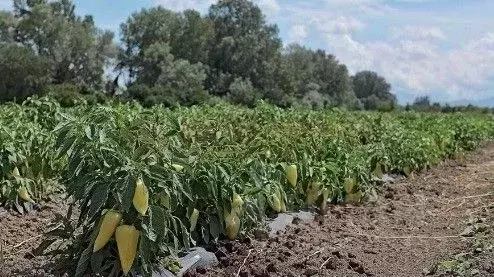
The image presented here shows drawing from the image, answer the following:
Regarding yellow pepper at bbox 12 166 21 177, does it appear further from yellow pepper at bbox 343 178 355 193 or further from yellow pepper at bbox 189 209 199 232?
yellow pepper at bbox 343 178 355 193

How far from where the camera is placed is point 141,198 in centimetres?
295

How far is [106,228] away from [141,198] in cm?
20

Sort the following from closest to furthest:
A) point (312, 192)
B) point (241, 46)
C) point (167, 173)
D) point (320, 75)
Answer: point (167, 173), point (312, 192), point (241, 46), point (320, 75)

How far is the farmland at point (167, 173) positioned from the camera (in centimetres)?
310

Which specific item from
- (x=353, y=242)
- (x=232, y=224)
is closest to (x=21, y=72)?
(x=353, y=242)

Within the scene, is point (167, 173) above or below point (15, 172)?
above

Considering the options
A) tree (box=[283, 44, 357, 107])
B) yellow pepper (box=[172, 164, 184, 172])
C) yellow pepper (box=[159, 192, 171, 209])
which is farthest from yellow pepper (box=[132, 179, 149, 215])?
tree (box=[283, 44, 357, 107])

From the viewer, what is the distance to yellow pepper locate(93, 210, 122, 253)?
3012mm

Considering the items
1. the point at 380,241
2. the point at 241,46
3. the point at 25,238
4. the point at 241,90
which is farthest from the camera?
the point at 241,46

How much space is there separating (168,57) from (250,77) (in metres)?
6.26

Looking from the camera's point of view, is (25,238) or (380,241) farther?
(380,241)

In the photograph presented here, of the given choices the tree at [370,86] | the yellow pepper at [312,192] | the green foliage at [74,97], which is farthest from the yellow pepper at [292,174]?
the tree at [370,86]

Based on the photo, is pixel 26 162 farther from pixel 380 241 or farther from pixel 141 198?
pixel 141 198

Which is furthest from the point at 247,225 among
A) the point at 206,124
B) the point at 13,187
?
the point at 13,187
